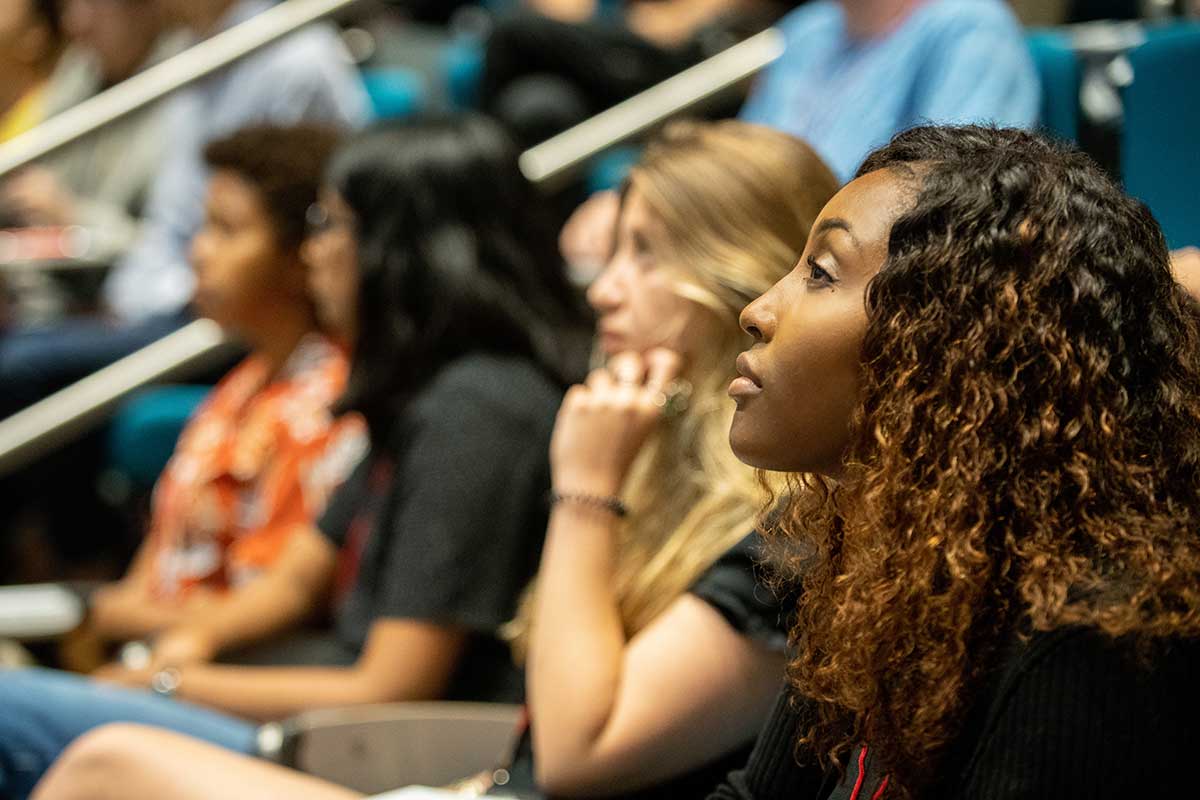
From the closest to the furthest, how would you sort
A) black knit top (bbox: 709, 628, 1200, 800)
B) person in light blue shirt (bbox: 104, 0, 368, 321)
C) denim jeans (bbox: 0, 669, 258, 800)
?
black knit top (bbox: 709, 628, 1200, 800), denim jeans (bbox: 0, 669, 258, 800), person in light blue shirt (bbox: 104, 0, 368, 321)

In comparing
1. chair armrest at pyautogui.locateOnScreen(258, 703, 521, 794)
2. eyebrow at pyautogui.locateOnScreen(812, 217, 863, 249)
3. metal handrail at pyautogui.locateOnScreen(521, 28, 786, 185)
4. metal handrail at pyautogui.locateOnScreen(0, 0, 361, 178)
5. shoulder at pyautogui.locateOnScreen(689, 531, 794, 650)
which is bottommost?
metal handrail at pyautogui.locateOnScreen(521, 28, 786, 185)

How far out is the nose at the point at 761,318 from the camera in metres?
0.96

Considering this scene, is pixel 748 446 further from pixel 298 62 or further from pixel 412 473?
pixel 298 62

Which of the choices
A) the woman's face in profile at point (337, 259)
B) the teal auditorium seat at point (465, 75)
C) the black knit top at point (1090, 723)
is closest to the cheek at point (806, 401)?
the black knit top at point (1090, 723)

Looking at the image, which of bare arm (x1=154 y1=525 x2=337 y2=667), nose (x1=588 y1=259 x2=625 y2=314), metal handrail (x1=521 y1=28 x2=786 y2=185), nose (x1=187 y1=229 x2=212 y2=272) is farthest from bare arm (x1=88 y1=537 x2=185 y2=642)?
metal handrail (x1=521 y1=28 x2=786 y2=185)

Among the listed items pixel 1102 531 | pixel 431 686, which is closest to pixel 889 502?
pixel 1102 531

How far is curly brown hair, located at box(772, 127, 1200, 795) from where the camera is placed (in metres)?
0.81

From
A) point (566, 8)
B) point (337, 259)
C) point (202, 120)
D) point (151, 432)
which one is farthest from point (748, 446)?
point (566, 8)

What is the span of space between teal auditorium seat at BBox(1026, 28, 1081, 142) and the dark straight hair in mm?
619

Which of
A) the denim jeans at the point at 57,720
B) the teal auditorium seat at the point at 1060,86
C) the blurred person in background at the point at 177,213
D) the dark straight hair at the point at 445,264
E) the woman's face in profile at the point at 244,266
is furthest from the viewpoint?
the blurred person in background at the point at 177,213

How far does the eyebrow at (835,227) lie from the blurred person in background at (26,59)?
302cm

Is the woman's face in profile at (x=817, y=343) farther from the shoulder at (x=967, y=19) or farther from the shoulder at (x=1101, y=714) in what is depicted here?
the shoulder at (x=967, y=19)

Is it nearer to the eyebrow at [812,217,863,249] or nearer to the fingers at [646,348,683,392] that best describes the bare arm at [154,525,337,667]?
the fingers at [646,348,683,392]

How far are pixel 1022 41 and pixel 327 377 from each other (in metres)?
1.04
